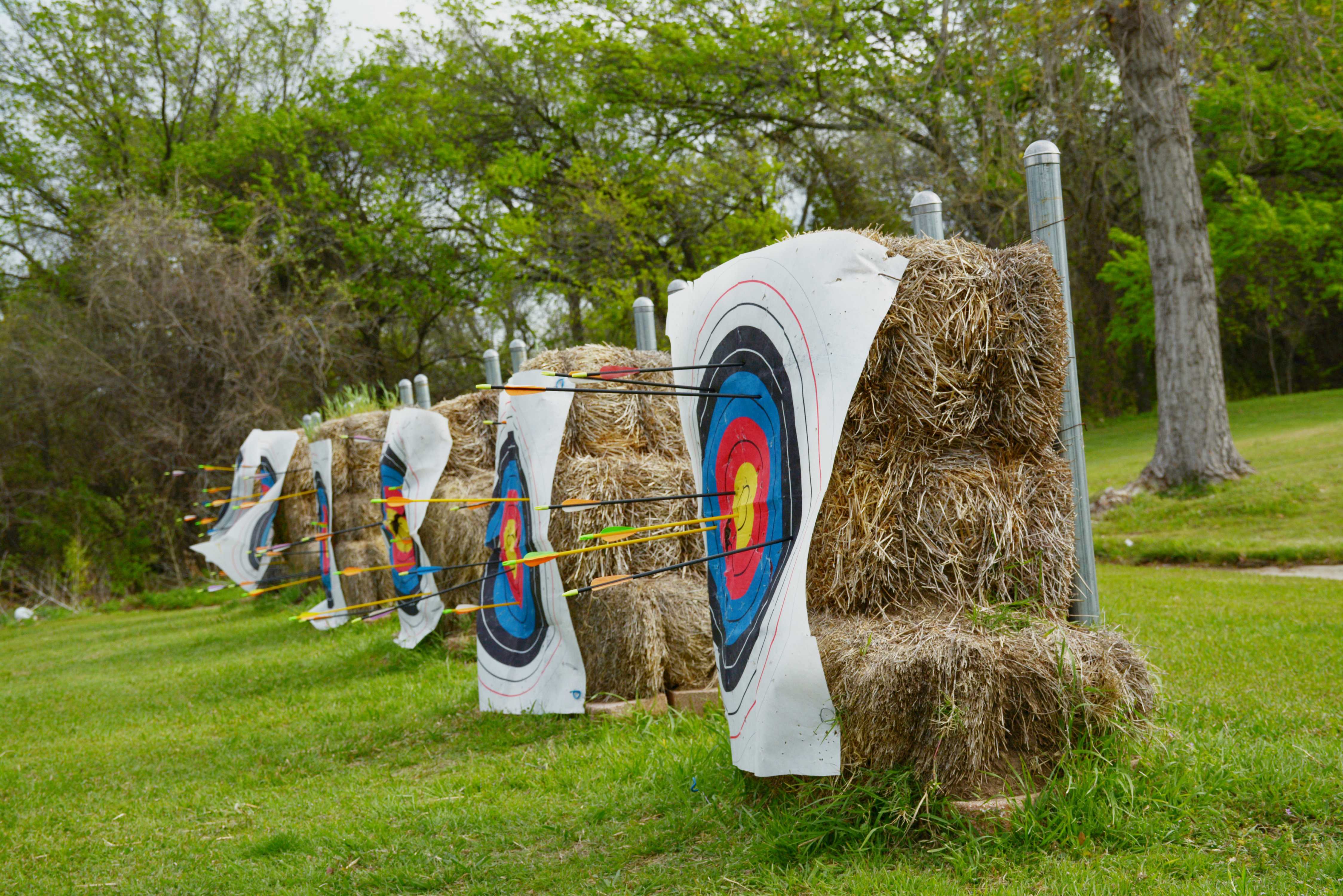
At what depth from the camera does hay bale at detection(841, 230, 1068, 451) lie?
9.96ft

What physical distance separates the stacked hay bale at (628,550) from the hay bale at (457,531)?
1.25 metres

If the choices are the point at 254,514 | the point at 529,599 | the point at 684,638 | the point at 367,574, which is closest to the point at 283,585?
the point at 367,574

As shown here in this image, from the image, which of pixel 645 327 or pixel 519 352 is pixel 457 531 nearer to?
pixel 519 352

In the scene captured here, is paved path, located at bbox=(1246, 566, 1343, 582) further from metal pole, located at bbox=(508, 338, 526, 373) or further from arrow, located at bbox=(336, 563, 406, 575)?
arrow, located at bbox=(336, 563, 406, 575)

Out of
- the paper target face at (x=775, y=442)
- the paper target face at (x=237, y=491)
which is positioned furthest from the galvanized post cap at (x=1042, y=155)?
the paper target face at (x=237, y=491)

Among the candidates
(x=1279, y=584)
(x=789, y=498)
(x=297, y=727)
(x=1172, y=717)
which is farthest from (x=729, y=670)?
(x=1279, y=584)

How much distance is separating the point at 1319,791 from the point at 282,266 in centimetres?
2107

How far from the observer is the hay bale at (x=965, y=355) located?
3.04 metres

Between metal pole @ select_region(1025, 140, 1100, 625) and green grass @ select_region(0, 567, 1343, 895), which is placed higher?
metal pole @ select_region(1025, 140, 1100, 625)

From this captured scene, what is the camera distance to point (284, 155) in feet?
72.9

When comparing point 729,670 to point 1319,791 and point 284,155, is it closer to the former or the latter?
point 1319,791

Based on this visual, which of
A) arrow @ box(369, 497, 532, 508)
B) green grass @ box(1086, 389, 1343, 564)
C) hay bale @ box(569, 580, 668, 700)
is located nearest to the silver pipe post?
hay bale @ box(569, 580, 668, 700)

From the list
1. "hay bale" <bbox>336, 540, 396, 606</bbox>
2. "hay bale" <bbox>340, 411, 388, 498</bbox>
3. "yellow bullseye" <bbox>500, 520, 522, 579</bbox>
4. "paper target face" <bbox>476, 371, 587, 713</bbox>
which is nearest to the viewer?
"paper target face" <bbox>476, 371, 587, 713</bbox>

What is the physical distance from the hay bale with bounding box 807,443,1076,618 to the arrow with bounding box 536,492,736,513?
0.52 meters
